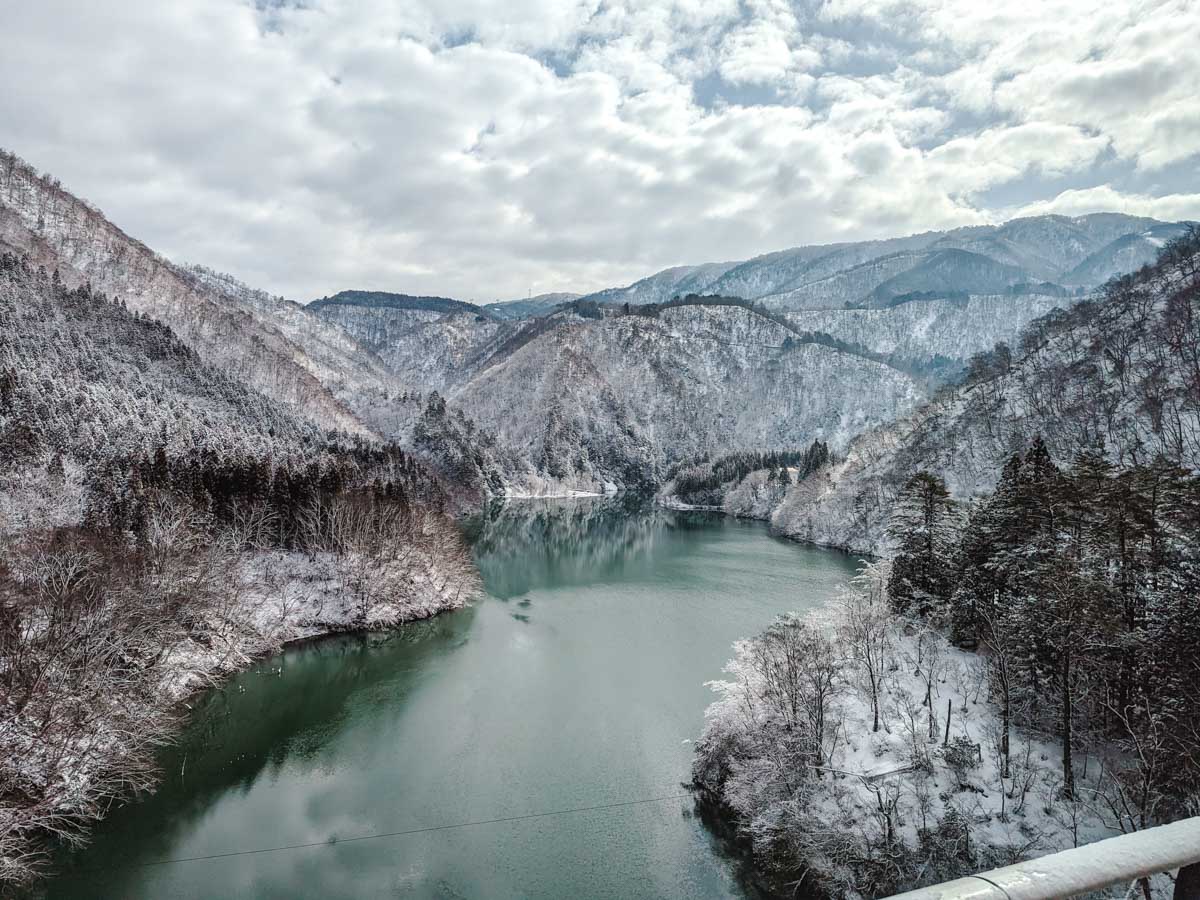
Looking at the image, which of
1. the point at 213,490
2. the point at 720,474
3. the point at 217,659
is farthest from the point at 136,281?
the point at 217,659

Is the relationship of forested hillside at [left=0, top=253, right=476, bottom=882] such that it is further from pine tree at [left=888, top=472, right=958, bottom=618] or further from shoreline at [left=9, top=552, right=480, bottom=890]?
pine tree at [left=888, top=472, right=958, bottom=618]

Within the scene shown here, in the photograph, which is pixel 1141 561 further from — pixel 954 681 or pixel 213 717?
pixel 213 717

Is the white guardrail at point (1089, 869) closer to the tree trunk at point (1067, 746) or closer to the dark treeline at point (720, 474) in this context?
the tree trunk at point (1067, 746)

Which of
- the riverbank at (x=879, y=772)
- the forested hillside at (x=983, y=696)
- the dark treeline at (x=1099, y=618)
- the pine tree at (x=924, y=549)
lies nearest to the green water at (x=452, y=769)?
the riverbank at (x=879, y=772)

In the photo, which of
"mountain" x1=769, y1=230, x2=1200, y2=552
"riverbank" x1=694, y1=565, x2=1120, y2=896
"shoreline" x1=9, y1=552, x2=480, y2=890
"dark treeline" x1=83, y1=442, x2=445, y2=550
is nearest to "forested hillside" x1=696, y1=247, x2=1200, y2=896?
"riverbank" x1=694, y1=565, x2=1120, y2=896

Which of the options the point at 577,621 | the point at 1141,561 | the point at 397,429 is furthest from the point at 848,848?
the point at 397,429

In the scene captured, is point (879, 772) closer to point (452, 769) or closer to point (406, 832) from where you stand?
point (406, 832)
